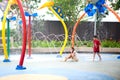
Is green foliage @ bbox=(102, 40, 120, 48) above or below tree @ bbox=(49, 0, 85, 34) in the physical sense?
below

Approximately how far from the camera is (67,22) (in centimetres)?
1669

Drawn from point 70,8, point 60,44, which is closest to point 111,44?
point 60,44

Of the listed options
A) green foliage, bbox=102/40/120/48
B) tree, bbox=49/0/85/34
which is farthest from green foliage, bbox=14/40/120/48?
tree, bbox=49/0/85/34

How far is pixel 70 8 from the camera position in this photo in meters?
16.0

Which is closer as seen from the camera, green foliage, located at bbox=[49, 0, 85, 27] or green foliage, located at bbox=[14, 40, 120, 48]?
green foliage, located at bbox=[14, 40, 120, 48]

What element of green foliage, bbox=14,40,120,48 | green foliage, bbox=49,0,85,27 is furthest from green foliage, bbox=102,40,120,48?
green foliage, bbox=49,0,85,27

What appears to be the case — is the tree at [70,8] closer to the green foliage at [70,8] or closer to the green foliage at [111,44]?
the green foliage at [70,8]

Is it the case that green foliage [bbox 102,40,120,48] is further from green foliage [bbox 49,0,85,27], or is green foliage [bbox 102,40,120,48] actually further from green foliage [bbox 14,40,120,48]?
green foliage [bbox 49,0,85,27]

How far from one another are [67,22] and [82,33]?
0.98 m

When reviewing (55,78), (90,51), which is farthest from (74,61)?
(90,51)

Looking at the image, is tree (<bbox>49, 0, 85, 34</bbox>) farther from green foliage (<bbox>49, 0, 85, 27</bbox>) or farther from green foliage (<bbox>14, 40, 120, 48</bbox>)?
green foliage (<bbox>14, 40, 120, 48</bbox>)

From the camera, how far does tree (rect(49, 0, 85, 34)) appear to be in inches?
629

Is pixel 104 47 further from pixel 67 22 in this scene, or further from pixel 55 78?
pixel 55 78

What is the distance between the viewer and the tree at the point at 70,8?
15977 millimetres
